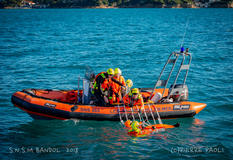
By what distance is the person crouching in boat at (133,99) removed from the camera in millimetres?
9727

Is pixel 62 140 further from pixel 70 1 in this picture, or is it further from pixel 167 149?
pixel 70 1

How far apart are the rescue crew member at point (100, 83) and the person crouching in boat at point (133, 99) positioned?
2.91ft

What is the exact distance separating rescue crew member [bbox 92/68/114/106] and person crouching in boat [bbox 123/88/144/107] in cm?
89

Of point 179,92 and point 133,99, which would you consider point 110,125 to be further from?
point 179,92

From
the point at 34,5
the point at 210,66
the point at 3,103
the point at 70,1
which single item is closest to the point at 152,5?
the point at 70,1

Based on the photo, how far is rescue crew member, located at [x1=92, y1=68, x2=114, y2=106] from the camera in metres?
9.80

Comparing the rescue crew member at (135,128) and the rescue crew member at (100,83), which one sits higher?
the rescue crew member at (100,83)

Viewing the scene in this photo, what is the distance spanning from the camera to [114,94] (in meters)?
10.0

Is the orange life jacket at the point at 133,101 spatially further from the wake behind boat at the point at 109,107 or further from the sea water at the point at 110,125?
the sea water at the point at 110,125

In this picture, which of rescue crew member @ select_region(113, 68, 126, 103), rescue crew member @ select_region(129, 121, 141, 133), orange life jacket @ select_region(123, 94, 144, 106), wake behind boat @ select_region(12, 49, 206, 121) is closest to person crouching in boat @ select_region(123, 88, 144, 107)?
orange life jacket @ select_region(123, 94, 144, 106)

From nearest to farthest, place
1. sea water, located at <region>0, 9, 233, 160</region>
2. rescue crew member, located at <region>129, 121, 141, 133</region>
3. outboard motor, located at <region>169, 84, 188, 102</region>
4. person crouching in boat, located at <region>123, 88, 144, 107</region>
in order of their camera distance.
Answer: sea water, located at <region>0, 9, 233, 160</region>
rescue crew member, located at <region>129, 121, 141, 133</region>
person crouching in boat, located at <region>123, 88, 144, 107</region>
outboard motor, located at <region>169, 84, 188, 102</region>

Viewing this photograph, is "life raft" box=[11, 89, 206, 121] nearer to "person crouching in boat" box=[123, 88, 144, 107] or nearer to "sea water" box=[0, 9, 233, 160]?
"person crouching in boat" box=[123, 88, 144, 107]

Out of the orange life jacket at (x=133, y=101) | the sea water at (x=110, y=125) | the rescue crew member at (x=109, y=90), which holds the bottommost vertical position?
the sea water at (x=110, y=125)

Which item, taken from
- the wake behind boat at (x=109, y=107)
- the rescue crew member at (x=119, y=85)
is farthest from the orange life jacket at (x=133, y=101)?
the rescue crew member at (x=119, y=85)
